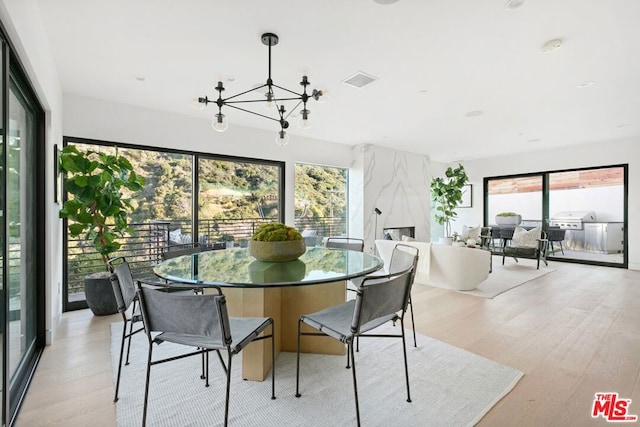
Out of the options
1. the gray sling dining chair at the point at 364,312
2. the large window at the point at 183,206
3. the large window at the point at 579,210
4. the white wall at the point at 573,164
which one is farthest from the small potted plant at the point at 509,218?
the gray sling dining chair at the point at 364,312

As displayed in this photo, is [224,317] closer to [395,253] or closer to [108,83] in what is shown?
[395,253]

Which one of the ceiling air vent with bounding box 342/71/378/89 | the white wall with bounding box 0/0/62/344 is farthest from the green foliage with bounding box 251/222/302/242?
the ceiling air vent with bounding box 342/71/378/89

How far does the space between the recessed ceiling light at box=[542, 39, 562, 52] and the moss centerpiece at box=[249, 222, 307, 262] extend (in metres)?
2.58

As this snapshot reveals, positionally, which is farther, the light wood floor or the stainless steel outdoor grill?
the stainless steel outdoor grill

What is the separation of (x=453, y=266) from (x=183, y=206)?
3.92 meters

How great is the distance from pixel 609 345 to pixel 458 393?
173cm

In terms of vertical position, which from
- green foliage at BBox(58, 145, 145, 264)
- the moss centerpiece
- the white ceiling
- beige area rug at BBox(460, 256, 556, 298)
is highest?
the white ceiling

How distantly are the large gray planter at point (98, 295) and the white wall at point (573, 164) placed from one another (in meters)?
8.29

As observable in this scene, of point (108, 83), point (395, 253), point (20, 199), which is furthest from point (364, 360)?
point (108, 83)

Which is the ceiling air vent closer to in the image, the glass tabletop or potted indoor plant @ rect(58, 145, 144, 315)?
the glass tabletop

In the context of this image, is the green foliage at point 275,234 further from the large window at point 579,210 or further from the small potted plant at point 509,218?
the small potted plant at point 509,218

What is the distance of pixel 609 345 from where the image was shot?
269cm

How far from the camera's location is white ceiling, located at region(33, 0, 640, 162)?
2.21 meters

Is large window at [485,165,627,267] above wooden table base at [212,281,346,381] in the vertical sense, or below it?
above
